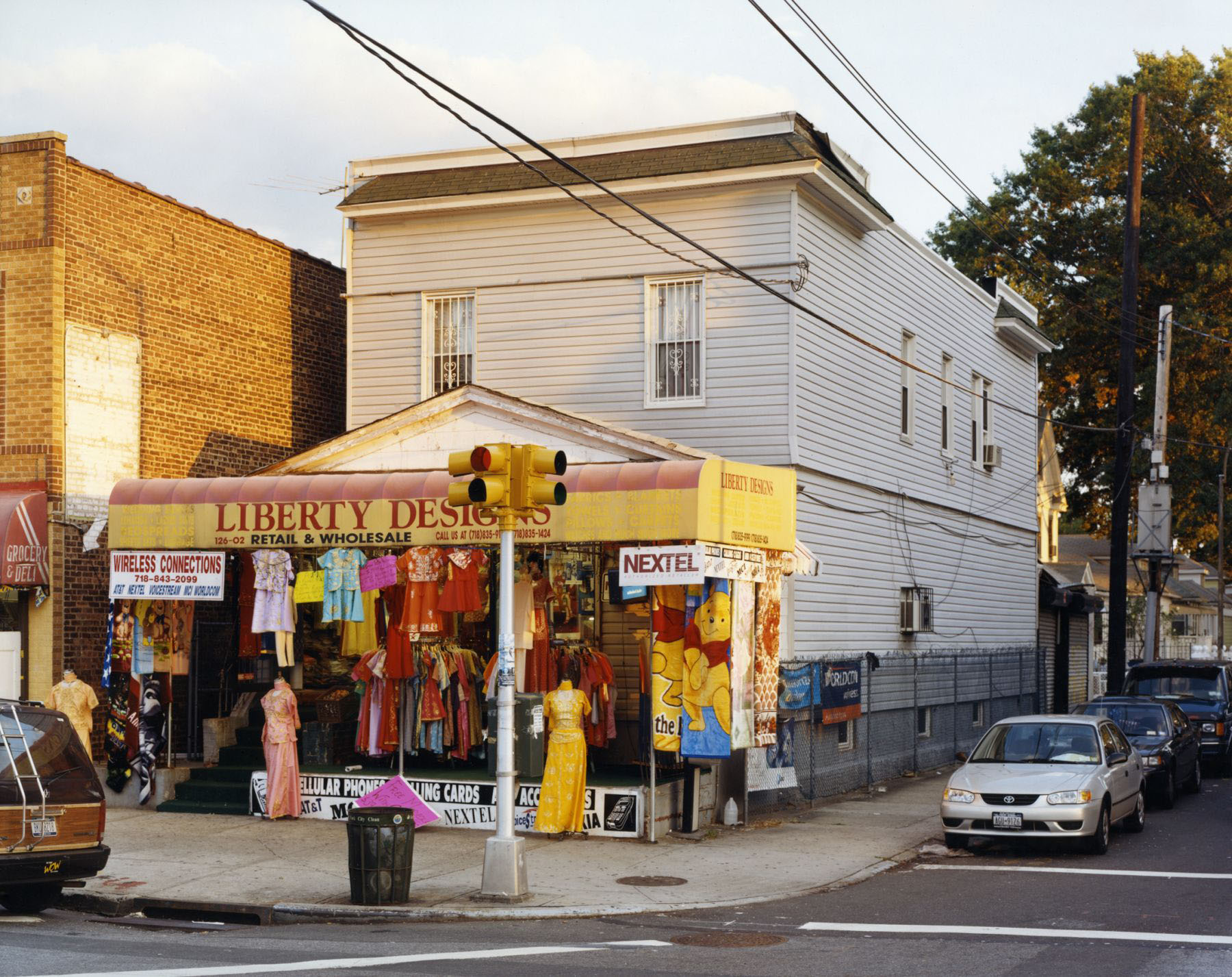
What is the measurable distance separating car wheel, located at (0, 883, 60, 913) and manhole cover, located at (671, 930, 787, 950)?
5.26 meters

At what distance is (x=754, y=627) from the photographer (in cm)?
1658

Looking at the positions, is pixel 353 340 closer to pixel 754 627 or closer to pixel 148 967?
pixel 754 627

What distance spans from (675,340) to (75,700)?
9.20m

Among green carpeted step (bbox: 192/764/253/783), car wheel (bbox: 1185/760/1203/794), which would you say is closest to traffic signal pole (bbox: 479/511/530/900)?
green carpeted step (bbox: 192/764/253/783)

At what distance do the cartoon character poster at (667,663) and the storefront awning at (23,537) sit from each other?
7.82 meters

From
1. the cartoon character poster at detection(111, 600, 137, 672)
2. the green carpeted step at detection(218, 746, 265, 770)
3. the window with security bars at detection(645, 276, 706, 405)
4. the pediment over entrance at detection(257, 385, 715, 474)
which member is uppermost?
the window with security bars at detection(645, 276, 706, 405)

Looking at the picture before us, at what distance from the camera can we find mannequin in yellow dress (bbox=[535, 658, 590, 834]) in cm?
1573

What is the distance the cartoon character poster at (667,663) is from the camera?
16.0 m

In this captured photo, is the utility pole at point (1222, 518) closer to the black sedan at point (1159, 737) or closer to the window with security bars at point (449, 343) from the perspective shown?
the black sedan at point (1159, 737)

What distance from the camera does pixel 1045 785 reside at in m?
15.3

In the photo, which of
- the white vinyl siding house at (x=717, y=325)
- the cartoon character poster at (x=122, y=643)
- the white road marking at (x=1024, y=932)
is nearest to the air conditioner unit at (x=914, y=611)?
the white vinyl siding house at (x=717, y=325)

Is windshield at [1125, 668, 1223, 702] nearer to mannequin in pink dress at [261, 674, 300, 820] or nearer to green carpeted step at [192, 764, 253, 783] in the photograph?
mannequin in pink dress at [261, 674, 300, 820]

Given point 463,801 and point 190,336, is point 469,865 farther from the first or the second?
point 190,336

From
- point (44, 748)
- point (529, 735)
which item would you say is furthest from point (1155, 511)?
point (44, 748)
